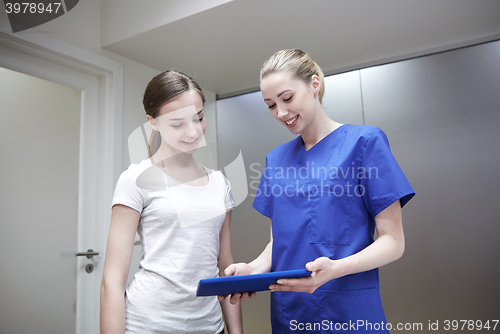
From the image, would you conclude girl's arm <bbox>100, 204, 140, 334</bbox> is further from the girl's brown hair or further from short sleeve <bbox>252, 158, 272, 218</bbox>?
short sleeve <bbox>252, 158, 272, 218</bbox>

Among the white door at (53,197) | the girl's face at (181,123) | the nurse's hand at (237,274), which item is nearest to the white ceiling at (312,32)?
the white door at (53,197)

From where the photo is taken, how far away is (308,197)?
0.91m

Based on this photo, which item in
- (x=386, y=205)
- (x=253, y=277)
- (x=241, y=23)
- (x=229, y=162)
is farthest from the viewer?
(x=229, y=162)

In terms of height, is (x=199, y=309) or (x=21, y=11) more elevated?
(x=21, y=11)

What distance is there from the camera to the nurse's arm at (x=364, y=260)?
2.33 ft

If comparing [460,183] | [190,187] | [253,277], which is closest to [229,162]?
[460,183]

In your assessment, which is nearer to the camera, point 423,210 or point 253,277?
point 253,277

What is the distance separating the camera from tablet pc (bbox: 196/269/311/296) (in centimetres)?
63

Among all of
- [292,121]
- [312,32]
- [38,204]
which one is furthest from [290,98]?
[38,204]

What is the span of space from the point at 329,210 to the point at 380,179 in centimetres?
14

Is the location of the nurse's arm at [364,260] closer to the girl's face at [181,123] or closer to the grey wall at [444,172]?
the girl's face at [181,123]

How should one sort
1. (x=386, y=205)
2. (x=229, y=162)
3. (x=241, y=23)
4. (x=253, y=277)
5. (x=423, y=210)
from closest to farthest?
(x=253, y=277), (x=386, y=205), (x=241, y=23), (x=423, y=210), (x=229, y=162)

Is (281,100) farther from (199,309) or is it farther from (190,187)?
(199,309)

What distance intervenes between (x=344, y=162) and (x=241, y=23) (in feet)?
3.28
